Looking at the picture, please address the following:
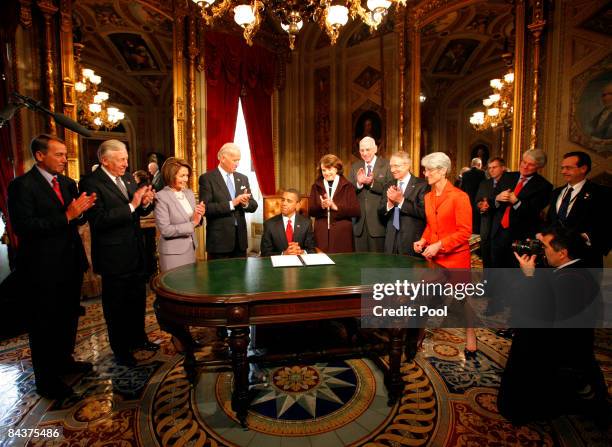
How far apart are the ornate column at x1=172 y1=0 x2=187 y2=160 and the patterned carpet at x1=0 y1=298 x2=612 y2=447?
390 cm

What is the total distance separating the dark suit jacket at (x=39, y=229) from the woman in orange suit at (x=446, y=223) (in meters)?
2.74

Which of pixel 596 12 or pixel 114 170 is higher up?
pixel 596 12

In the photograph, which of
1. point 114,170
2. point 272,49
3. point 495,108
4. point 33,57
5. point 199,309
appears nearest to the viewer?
point 199,309

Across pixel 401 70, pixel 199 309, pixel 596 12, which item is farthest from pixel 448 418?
pixel 401 70

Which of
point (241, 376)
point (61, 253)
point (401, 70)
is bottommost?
point (241, 376)

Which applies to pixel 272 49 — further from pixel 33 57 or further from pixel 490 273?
pixel 490 273

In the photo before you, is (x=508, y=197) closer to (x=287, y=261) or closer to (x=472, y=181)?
(x=287, y=261)

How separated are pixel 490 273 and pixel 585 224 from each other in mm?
1212

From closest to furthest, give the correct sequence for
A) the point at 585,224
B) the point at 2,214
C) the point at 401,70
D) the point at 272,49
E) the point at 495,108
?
the point at 585,224
the point at 2,214
the point at 401,70
the point at 272,49
the point at 495,108

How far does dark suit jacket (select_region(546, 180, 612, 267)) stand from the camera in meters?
3.04

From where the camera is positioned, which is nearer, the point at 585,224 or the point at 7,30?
the point at 585,224

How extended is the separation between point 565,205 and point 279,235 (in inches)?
105

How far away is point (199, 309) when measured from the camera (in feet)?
6.43

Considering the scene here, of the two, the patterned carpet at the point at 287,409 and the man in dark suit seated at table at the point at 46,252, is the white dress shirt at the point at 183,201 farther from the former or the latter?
the patterned carpet at the point at 287,409
